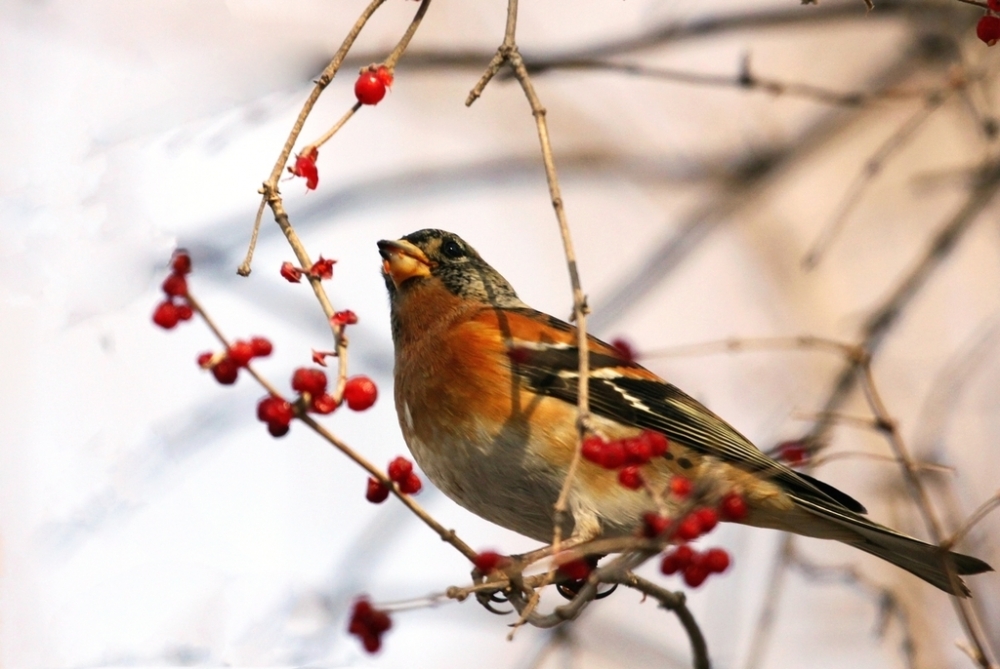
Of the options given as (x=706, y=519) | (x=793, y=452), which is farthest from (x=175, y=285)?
(x=793, y=452)

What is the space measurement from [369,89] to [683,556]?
1513 mm

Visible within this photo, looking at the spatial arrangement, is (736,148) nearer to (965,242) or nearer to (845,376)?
(965,242)

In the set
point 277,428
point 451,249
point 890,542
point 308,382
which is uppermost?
point 451,249

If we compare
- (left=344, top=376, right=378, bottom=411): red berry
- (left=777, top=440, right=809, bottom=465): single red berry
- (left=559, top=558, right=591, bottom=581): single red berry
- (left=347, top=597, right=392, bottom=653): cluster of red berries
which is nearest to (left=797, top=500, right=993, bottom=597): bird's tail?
(left=777, top=440, right=809, bottom=465): single red berry

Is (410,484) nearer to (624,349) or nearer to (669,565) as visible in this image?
(669,565)

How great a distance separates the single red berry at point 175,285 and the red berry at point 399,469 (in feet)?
A: 2.34

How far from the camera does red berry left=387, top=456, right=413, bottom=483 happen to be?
9.21ft

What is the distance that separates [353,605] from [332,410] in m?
1.08

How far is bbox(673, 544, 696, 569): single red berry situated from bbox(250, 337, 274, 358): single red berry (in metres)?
1.21

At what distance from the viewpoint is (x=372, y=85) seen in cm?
293

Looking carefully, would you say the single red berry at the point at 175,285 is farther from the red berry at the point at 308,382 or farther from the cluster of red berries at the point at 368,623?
the cluster of red berries at the point at 368,623

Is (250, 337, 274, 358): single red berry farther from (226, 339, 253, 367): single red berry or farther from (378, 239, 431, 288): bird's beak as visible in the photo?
(378, 239, 431, 288): bird's beak

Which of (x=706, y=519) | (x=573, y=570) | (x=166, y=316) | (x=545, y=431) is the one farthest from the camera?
(x=545, y=431)

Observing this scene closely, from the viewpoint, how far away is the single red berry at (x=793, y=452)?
11.5 feet
